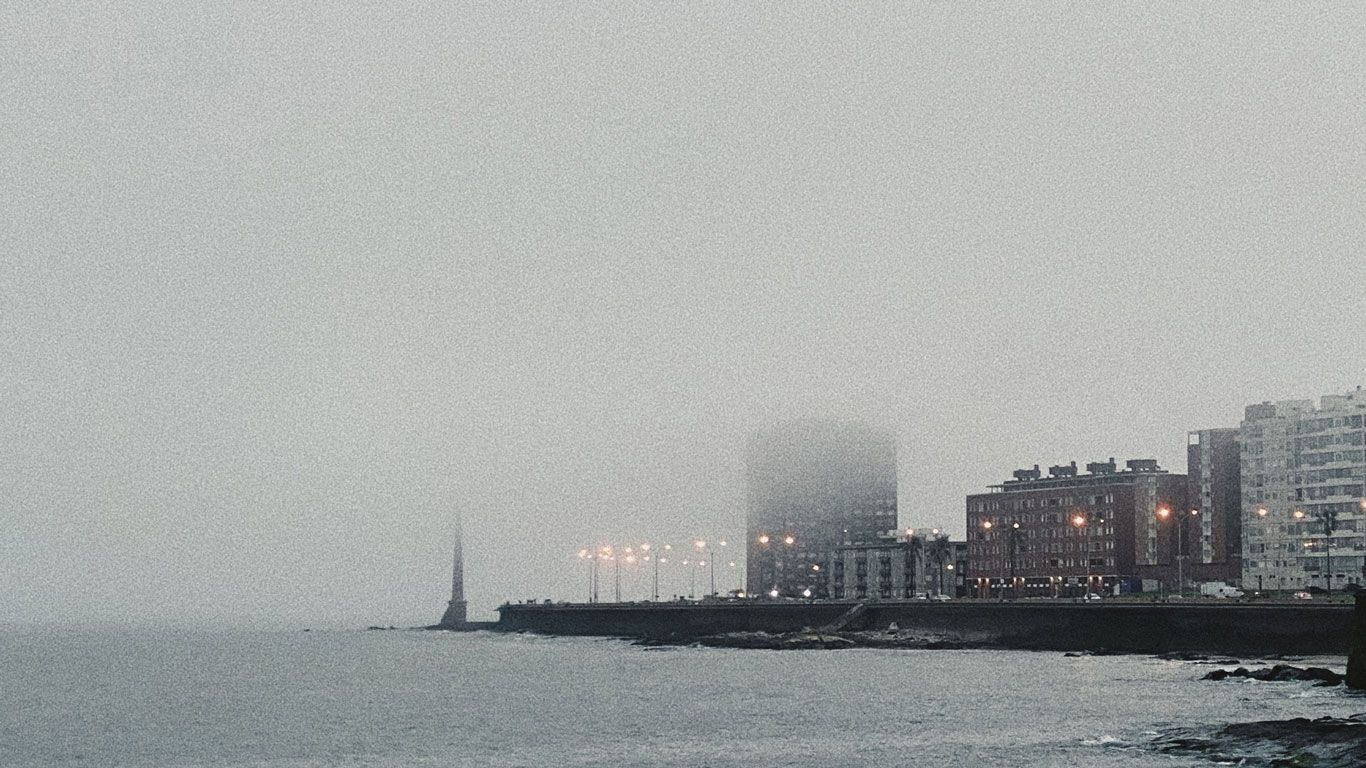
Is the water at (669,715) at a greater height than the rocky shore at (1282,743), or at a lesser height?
lesser

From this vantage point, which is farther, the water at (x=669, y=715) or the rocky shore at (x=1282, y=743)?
the water at (x=669, y=715)

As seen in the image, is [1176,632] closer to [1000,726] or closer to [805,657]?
[805,657]

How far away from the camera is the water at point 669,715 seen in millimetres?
96750

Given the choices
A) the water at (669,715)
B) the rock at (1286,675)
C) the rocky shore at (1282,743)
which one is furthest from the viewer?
the rock at (1286,675)

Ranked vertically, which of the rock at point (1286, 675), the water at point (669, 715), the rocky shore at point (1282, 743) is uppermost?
the rock at point (1286, 675)

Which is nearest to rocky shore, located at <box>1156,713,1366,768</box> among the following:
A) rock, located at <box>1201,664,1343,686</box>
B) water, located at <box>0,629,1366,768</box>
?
water, located at <box>0,629,1366,768</box>

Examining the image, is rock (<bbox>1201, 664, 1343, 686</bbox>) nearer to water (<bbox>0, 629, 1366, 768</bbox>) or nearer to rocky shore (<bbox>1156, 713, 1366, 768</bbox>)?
water (<bbox>0, 629, 1366, 768</bbox>)

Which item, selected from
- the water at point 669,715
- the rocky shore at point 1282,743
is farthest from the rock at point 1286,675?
the rocky shore at point 1282,743

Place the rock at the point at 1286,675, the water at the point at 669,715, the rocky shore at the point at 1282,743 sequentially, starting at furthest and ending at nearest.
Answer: the rock at the point at 1286,675
the water at the point at 669,715
the rocky shore at the point at 1282,743

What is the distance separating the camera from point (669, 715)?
120375 mm

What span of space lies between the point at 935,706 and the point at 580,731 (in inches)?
981

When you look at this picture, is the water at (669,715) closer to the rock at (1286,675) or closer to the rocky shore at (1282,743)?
the rocky shore at (1282,743)

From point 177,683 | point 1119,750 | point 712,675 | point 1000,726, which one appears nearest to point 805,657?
point 712,675

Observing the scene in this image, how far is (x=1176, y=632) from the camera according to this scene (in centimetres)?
18450
